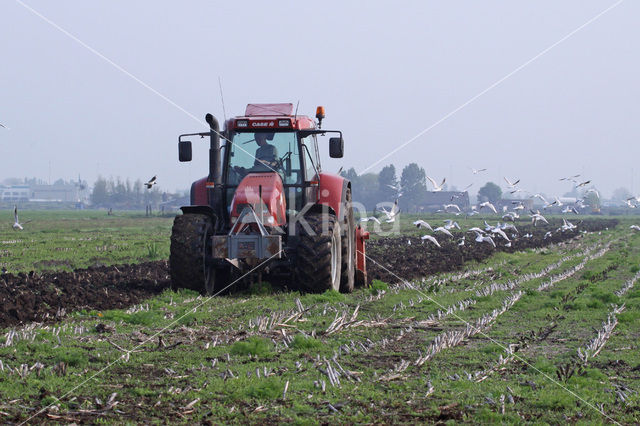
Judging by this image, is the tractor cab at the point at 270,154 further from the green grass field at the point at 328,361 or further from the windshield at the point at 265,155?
the green grass field at the point at 328,361

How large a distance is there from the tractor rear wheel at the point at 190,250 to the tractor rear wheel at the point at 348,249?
115 inches

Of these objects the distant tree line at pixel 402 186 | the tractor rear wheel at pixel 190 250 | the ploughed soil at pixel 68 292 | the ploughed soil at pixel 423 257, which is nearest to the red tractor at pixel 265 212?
the tractor rear wheel at pixel 190 250

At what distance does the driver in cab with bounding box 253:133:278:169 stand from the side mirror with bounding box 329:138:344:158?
1066 mm

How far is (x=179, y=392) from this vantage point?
6742 mm

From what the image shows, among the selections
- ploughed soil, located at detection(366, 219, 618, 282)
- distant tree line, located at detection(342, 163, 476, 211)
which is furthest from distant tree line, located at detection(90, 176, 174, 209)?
ploughed soil, located at detection(366, 219, 618, 282)

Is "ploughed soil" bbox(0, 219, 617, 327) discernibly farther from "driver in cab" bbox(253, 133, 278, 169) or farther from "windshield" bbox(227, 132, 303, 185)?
"driver in cab" bbox(253, 133, 278, 169)

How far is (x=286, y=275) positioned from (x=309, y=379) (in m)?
7.23

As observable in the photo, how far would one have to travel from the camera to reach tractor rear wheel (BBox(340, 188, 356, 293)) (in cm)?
1550

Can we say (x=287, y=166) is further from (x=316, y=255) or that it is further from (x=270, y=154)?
(x=316, y=255)

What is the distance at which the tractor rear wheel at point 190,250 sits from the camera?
13570 millimetres

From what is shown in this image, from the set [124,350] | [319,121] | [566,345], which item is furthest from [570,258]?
[124,350]

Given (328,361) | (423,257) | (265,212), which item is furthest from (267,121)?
(423,257)

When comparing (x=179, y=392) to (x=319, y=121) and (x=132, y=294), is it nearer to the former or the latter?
(x=132, y=294)

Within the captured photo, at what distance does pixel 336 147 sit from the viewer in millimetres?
14703
